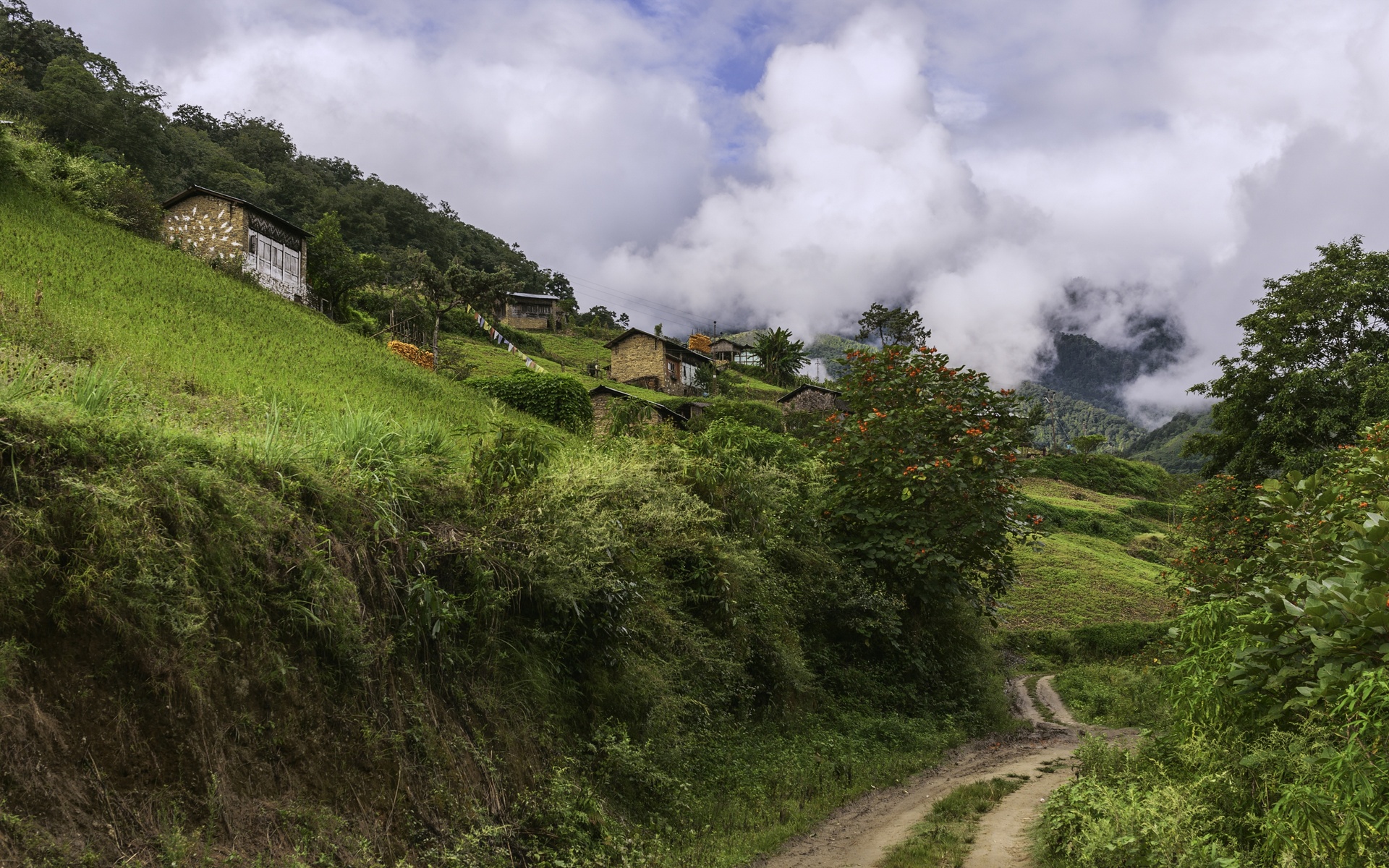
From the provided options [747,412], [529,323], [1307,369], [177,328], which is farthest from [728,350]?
[177,328]

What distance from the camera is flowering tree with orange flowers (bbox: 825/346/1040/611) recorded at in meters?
12.1

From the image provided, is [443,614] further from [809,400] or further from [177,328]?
[809,400]

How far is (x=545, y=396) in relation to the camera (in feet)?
87.4

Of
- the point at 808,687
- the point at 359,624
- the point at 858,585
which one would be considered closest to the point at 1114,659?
the point at 858,585

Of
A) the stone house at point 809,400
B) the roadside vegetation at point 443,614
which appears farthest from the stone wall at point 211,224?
the stone house at point 809,400

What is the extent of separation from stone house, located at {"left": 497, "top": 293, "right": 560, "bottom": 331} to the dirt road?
66.9 metres

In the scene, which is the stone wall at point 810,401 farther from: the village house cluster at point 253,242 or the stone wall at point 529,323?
the stone wall at point 529,323

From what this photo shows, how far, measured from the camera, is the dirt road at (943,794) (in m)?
7.14

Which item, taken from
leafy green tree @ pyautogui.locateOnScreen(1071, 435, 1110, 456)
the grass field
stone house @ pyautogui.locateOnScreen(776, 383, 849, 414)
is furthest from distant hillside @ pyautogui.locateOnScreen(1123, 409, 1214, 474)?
the grass field

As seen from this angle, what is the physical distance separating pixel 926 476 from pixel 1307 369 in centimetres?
1347

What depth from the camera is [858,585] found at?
1273 centimetres

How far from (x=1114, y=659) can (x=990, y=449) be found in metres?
14.7

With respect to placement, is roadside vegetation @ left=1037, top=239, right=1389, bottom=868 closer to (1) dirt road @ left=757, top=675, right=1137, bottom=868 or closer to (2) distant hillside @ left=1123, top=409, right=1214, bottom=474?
(1) dirt road @ left=757, top=675, right=1137, bottom=868

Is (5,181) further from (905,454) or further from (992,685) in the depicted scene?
(992,685)
